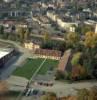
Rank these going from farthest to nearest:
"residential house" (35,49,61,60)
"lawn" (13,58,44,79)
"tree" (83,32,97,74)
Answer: "residential house" (35,49,61,60) → "tree" (83,32,97,74) → "lawn" (13,58,44,79)

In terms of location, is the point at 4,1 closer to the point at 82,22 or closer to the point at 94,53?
the point at 82,22

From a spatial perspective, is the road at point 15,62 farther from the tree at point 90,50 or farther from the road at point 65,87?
the tree at point 90,50

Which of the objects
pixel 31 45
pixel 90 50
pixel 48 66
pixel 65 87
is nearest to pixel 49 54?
pixel 48 66

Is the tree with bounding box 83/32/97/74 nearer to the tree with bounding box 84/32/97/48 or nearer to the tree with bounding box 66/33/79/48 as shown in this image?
the tree with bounding box 84/32/97/48

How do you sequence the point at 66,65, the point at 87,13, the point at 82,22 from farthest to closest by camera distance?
1. the point at 87,13
2. the point at 82,22
3. the point at 66,65

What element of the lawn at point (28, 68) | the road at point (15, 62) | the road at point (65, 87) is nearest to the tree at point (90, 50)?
the road at point (65, 87)

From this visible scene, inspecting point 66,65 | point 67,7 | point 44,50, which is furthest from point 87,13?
point 66,65

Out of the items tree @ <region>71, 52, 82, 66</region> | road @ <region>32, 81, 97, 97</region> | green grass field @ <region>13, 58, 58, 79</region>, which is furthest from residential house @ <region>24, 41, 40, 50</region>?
road @ <region>32, 81, 97, 97</region>
